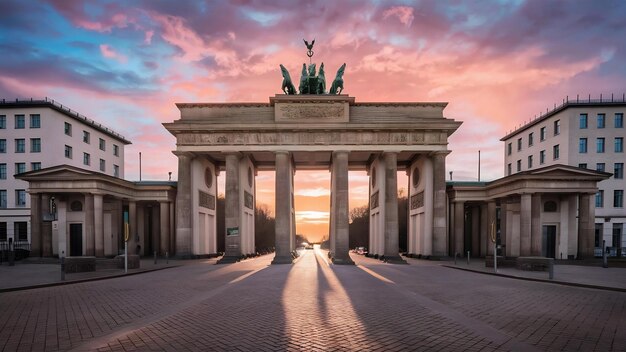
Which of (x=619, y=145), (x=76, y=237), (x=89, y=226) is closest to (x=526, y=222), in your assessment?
(x=619, y=145)

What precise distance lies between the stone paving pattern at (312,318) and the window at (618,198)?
4124 cm

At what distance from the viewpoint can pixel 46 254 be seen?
31750 mm

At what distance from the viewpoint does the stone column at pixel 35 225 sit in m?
30.7

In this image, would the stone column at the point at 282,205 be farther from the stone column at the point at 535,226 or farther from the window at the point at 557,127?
the window at the point at 557,127

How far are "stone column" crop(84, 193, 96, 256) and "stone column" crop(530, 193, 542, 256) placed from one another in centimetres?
3844

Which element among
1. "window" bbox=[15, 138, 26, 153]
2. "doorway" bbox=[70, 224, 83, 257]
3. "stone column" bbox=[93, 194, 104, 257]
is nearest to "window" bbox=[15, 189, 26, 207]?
"window" bbox=[15, 138, 26, 153]

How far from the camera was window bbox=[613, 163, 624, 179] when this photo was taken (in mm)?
44344

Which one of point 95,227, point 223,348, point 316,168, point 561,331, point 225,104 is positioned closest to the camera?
point 223,348

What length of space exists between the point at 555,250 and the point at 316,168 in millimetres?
28394

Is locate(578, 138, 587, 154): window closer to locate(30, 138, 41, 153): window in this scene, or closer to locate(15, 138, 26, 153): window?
locate(30, 138, 41, 153): window

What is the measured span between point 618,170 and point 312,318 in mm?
53383

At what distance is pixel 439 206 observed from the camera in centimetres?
3259

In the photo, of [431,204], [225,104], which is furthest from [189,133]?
[431,204]

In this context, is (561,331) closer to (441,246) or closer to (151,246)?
(441,246)
